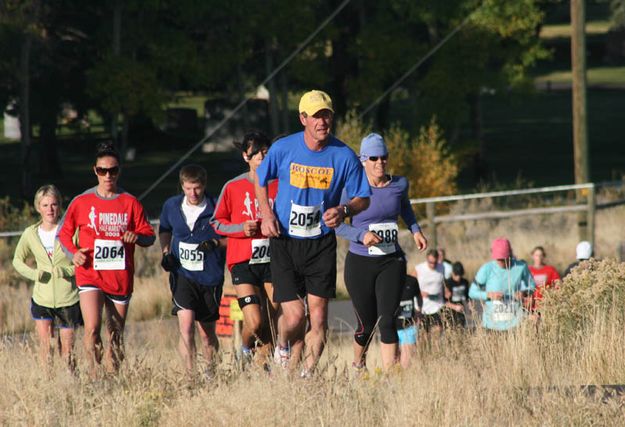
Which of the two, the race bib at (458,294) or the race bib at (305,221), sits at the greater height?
the race bib at (305,221)

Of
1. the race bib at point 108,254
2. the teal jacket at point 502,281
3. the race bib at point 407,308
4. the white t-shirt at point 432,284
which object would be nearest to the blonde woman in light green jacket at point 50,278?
the race bib at point 108,254

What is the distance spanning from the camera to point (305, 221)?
32.5 ft

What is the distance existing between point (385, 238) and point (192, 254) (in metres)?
1.57

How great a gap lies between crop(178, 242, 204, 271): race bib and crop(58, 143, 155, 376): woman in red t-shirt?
25.1 inches

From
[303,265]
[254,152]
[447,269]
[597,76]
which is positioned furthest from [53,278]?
[597,76]

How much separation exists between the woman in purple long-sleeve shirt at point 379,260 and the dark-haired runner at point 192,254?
1.12 m

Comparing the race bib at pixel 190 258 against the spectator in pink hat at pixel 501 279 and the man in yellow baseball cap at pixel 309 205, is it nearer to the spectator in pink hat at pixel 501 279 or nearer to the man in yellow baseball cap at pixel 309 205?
the man in yellow baseball cap at pixel 309 205

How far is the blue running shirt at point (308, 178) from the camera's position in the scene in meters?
9.84

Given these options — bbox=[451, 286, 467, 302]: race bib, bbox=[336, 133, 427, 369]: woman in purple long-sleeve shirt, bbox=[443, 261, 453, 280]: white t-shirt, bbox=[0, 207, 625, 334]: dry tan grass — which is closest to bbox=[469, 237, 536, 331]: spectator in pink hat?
bbox=[451, 286, 467, 302]: race bib

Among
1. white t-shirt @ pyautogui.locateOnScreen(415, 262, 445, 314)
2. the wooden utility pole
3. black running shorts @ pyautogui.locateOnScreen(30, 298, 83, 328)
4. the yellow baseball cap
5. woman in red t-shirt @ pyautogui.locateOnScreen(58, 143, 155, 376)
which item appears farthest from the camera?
the wooden utility pole

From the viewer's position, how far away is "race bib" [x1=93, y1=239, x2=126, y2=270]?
1084 centimetres

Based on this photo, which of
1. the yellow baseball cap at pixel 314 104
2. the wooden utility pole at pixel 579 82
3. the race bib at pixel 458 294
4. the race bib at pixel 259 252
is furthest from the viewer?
the wooden utility pole at pixel 579 82

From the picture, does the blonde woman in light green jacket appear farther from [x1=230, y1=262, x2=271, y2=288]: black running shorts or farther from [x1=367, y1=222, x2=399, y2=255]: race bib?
[x1=367, y1=222, x2=399, y2=255]: race bib

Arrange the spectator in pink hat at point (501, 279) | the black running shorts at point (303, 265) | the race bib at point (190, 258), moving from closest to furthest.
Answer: the black running shorts at point (303, 265)
the race bib at point (190, 258)
the spectator in pink hat at point (501, 279)
